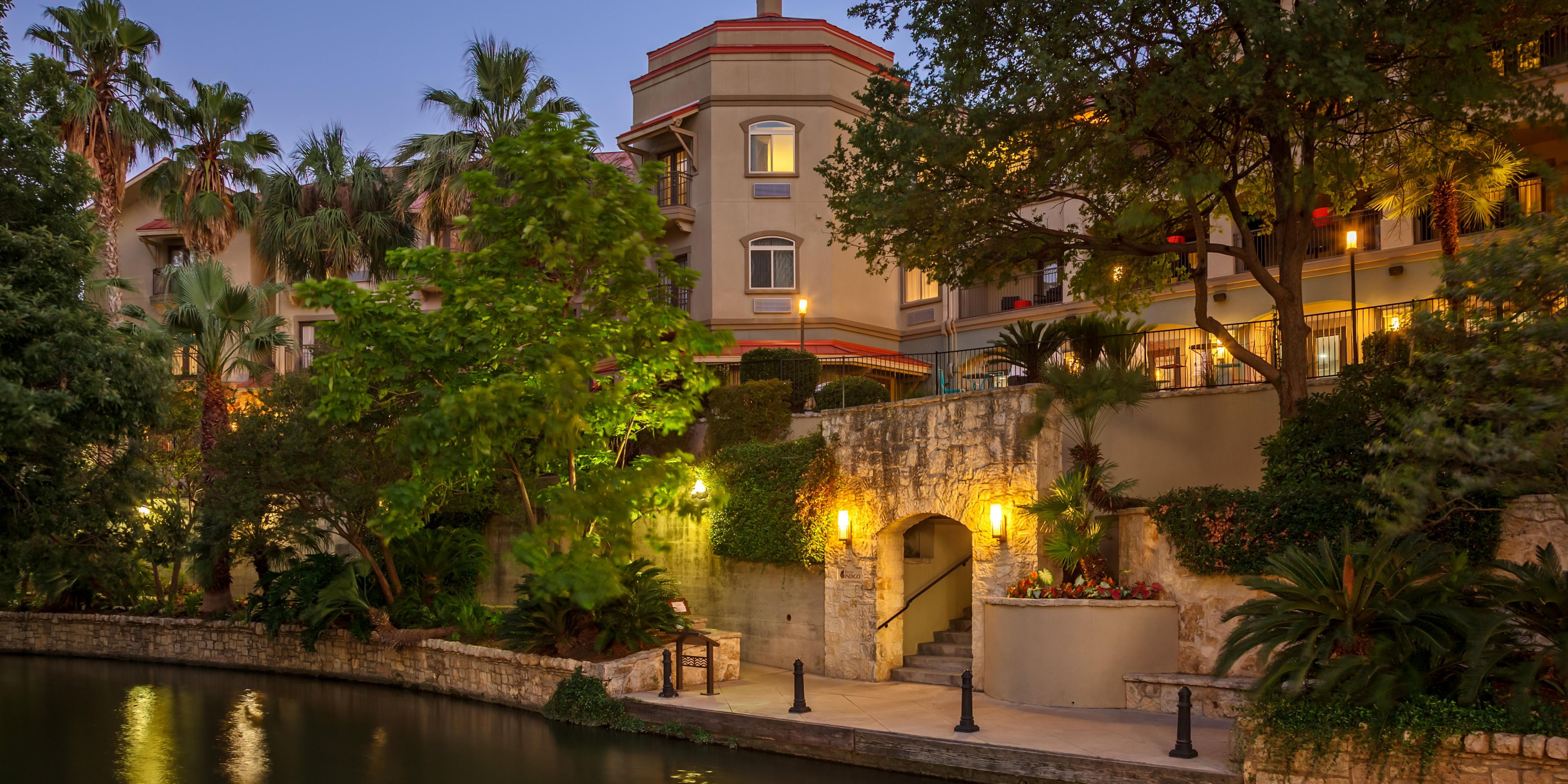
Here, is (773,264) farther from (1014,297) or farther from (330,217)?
(330,217)

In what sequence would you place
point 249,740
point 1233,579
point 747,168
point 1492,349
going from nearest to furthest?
point 1492,349
point 1233,579
point 249,740
point 747,168

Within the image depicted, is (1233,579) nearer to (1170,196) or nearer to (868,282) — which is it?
(1170,196)

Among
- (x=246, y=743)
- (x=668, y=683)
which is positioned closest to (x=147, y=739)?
(x=246, y=743)

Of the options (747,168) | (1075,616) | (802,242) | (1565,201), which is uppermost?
(747,168)

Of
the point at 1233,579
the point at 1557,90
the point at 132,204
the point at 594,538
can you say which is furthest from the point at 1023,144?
the point at 132,204

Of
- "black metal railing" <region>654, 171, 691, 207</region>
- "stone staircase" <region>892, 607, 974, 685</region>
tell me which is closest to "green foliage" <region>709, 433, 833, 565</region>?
"stone staircase" <region>892, 607, 974, 685</region>

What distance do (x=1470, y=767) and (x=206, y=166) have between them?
29.2 m

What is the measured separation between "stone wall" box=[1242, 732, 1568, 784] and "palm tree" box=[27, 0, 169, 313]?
1034 inches

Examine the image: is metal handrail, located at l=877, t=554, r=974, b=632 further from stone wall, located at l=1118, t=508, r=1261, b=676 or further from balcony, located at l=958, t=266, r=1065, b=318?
balcony, located at l=958, t=266, r=1065, b=318

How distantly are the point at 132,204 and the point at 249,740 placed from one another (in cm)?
2610

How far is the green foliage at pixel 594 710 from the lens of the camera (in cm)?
1462

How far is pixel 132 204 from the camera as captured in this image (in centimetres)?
3519

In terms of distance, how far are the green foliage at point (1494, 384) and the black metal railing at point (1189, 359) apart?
3.59 m

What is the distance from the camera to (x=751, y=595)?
63.5 feet
